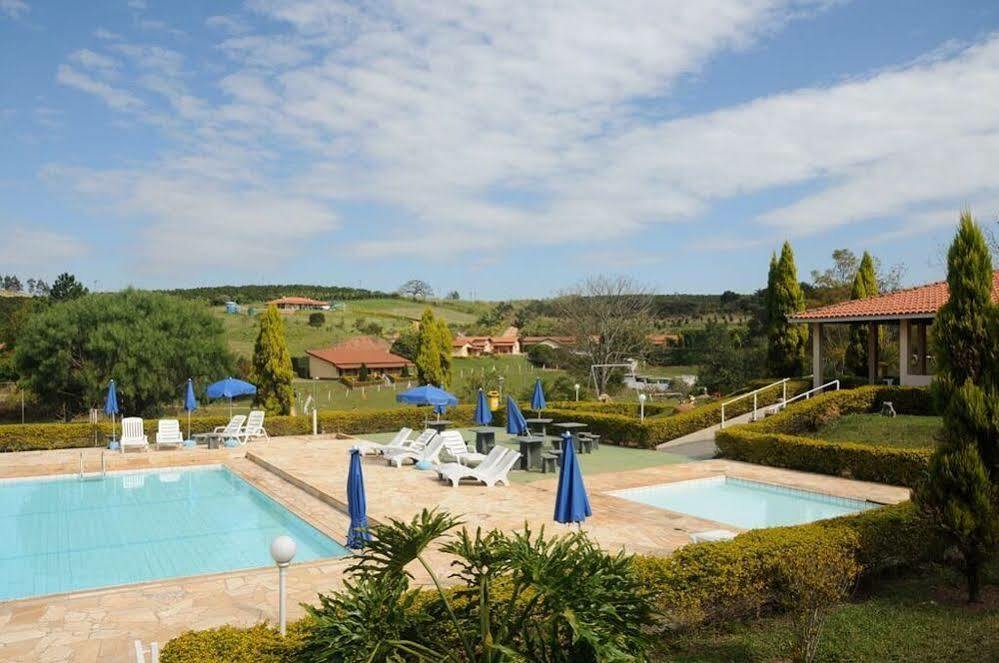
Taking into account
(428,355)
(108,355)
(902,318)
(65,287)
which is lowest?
(428,355)

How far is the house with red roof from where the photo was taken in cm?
6047

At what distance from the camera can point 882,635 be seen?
21.9 feet

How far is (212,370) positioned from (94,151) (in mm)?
9708

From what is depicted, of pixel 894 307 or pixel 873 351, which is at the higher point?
pixel 894 307

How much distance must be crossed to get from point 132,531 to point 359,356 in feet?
164

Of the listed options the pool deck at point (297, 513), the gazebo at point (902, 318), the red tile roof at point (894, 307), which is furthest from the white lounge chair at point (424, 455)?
the red tile roof at point (894, 307)

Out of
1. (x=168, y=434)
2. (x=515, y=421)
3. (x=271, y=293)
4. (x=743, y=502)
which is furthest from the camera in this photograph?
(x=271, y=293)

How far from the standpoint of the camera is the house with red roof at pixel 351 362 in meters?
60.5

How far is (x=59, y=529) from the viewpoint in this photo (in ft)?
42.0

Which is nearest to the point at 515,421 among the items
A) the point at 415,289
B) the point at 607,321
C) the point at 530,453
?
the point at 530,453

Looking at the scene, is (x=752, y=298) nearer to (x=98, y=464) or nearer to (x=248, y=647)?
(x=98, y=464)

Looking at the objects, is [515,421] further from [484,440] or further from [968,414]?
[968,414]

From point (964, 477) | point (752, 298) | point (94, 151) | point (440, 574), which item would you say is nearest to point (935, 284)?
point (964, 477)

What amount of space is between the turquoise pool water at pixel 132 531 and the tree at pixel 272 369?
823cm
